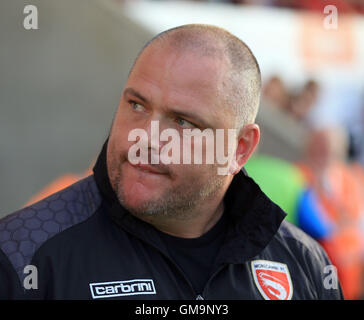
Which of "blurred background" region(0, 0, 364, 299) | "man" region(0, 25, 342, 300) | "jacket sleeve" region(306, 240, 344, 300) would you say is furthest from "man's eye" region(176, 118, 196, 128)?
"blurred background" region(0, 0, 364, 299)

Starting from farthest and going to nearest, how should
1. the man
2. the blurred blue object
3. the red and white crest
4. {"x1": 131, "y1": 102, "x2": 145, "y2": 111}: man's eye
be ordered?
1. the blurred blue object
2. the red and white crest
3. {"x1": 131, "y1": 102, "x2": 145, "y2": 111}: man's eye
4. the man

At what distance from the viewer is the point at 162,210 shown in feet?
5.61

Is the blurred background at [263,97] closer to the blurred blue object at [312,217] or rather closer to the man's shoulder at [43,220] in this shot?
the blurred blue object at [312,217]

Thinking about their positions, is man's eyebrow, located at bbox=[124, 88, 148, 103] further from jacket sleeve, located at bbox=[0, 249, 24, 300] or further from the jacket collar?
jacket sleeve, located at bbox=[0, 249, 24, 300]

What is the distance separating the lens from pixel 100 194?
1820 millimetres

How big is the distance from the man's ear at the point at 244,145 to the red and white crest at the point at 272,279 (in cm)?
34

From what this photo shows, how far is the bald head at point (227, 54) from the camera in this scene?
1.75 m

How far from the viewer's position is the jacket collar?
5.79 feet

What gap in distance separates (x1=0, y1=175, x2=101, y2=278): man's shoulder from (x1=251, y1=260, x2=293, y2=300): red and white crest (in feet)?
1.94

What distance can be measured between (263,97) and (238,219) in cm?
469

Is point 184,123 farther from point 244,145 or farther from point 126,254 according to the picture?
point 126,254

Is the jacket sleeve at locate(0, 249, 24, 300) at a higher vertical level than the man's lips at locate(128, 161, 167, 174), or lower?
lower

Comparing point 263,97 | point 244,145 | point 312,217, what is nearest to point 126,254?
point 244,145
